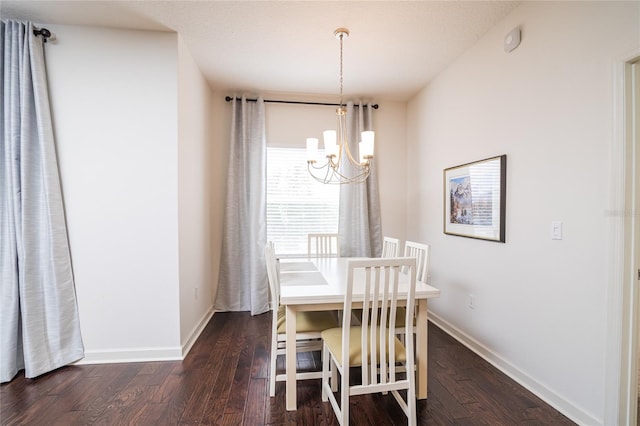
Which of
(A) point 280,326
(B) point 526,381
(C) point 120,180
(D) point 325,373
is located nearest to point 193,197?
(C) point 120,180

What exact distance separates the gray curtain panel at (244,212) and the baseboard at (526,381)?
2148 mm

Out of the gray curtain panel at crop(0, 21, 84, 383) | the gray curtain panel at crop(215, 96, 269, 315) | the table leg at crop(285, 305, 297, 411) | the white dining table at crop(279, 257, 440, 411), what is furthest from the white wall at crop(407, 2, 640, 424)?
the gray curtain panel at crop(0, 21, 84, 383)

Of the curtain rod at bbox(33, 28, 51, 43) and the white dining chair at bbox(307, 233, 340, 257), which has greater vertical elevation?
the curtain rod at bbox(33, 28, 51, 43)

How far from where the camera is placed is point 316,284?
198 cm

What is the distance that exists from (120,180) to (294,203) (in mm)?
1907

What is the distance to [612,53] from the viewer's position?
1.50 metres

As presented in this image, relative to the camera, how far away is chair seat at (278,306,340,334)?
196cm

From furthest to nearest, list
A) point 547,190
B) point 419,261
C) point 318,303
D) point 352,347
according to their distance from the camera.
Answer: point 419,261, point 547,190, point 318,303, point 352,347

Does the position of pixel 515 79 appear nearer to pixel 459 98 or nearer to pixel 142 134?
pixel 459 98

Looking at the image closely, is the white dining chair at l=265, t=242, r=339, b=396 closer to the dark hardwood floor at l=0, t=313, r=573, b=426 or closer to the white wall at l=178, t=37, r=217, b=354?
the dark hardwood floor at l=0, t=313, r=573, b=426

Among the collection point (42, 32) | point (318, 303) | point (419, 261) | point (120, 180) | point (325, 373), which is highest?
point (42, 32)

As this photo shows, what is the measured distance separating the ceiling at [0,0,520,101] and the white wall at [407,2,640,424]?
0.34 m

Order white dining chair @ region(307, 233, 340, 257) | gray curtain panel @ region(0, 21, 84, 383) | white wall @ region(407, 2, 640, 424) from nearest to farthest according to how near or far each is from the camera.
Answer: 1. white wall @ region(407, 2, 640, 424)
2. gray curtain panel @ region(0, 21, 84, 383)
3. white dining chair @ region(307, 233, 340, 257)

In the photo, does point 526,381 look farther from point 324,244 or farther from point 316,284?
point 324,244
